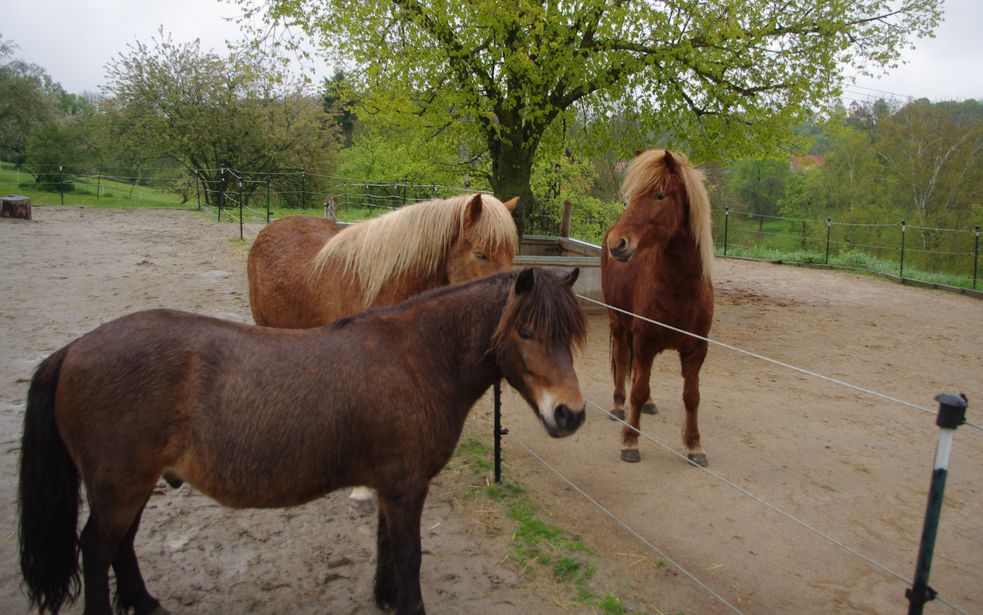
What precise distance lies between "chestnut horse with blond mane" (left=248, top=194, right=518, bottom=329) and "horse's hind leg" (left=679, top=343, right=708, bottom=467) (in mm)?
1623

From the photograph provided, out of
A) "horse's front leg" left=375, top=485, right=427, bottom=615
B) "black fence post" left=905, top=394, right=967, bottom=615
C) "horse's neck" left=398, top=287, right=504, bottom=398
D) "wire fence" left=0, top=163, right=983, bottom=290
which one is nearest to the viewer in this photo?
"black fence post" left=905, top=394, right=967, bottom=615

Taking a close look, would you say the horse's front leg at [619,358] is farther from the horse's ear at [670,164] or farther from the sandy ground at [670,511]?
the horse's ear at [670,164]

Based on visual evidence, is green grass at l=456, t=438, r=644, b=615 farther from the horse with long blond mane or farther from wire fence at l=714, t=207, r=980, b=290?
wire fence at l=714, t=207, r=980, b=290

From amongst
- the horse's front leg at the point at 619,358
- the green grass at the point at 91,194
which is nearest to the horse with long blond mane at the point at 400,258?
the horse's front leg at the point at 619,358

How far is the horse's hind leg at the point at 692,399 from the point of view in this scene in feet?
14.6

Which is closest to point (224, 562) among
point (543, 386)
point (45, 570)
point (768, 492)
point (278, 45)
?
point (45, 570)

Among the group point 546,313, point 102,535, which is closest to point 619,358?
point 546,313

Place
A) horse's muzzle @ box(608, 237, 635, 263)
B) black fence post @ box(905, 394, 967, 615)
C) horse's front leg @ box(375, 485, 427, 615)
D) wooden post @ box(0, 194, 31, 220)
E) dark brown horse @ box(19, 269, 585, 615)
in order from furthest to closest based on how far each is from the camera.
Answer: wooden post @ box(0, 194, 31, 220) → horse's muzzle @ box(608, 237, 635, 263) → horse's front leg @ box(375, 485, 427, 615) → dark brown horse @ box(19, 269, 585, 615) → black fence post @ box(905, 394, 967, 615)

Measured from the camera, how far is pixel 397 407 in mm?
2439

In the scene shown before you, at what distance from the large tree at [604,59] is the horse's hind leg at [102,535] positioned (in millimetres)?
7193

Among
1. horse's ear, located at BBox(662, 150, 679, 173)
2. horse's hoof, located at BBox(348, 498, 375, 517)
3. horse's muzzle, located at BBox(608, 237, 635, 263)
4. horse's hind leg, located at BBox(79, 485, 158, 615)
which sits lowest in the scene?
horse's hoof, located at BBox(348, 498, 375, 517)

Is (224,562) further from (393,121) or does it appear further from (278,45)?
(278,45)

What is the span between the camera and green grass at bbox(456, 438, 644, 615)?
2.98 m

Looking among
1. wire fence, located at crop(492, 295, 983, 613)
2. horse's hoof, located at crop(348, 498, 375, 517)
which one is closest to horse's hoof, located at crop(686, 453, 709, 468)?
wire fence, located at crop(492, 295, 983, 613)
